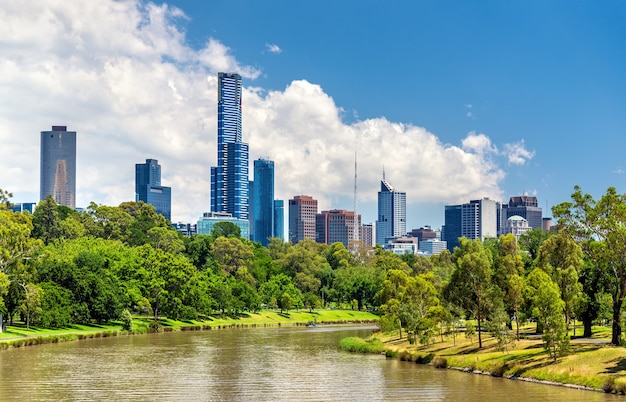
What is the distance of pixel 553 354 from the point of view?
64.5 metres

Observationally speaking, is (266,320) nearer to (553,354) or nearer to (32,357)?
(32,357)

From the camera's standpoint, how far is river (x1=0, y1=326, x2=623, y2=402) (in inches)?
2132

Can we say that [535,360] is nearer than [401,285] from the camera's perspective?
Yes

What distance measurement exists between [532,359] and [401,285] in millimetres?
39924

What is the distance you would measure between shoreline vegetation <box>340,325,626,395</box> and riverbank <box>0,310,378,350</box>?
41686 millimetres

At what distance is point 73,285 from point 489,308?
209 feet

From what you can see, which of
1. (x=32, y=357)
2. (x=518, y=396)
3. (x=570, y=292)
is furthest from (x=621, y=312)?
(x=32, y=357)

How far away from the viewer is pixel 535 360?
64.6 metres

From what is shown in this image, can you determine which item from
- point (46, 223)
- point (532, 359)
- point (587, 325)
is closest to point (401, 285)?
point (587, 325)

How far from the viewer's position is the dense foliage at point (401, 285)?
69.8m

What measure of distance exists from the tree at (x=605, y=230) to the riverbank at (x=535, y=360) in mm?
4474

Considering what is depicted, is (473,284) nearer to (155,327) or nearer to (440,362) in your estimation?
(440,362)

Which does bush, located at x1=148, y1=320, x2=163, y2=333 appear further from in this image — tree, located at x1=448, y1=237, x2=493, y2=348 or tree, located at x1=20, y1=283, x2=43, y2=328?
tree, located at x1=448, y1=237, x2=493, y2=348

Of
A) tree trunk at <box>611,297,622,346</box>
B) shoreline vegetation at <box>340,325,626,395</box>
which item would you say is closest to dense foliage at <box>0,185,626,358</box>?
tree trunk at <box>611,297,622,346</box>
